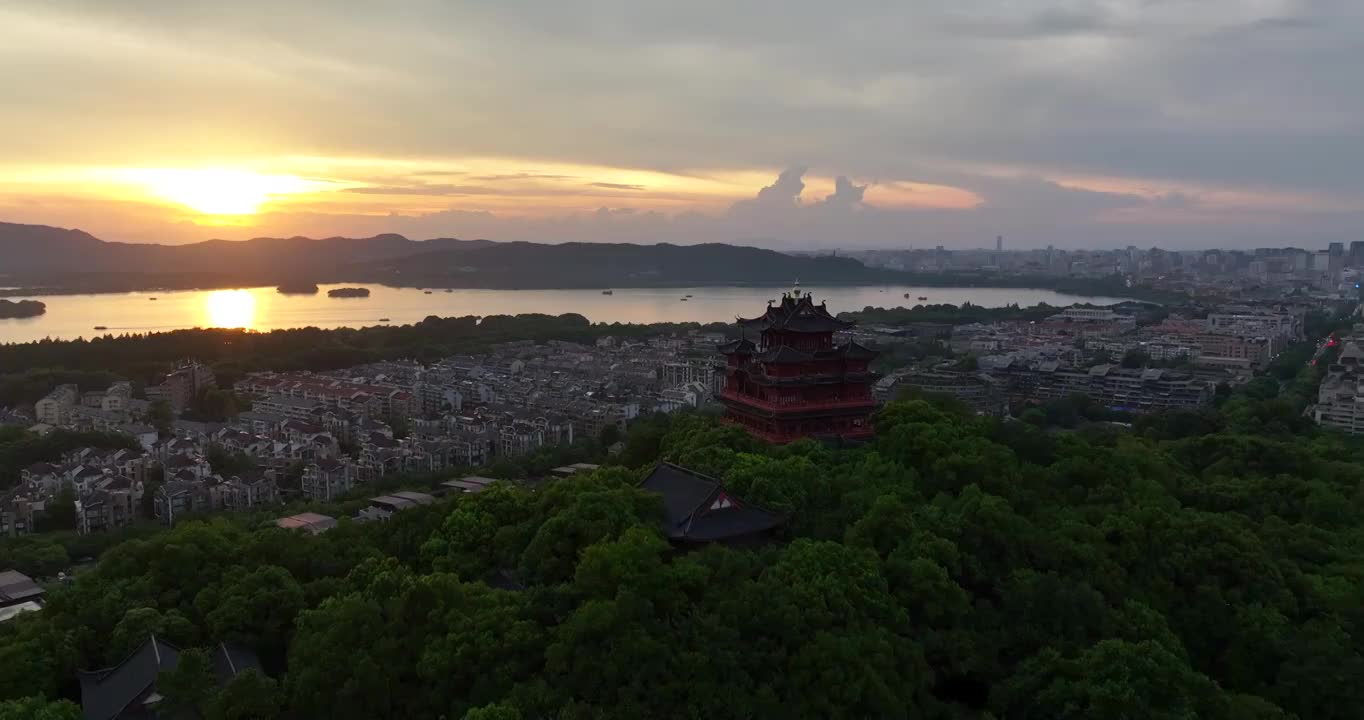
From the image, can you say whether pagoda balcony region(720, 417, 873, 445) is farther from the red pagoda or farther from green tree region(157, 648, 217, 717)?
green tree region(157, 648, 217, 717)

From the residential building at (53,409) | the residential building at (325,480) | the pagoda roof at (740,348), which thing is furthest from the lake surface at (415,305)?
the pagoda roof at (740,348)

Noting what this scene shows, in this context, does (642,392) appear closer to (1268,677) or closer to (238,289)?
(1268,677)

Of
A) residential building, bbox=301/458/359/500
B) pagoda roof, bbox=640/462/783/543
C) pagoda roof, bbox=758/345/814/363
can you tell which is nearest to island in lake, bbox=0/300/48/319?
residential building, bbox=301/458/359/500

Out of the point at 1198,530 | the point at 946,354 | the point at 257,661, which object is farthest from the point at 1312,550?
the point at 946,354

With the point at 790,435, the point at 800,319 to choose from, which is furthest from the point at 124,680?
the point at 800,319

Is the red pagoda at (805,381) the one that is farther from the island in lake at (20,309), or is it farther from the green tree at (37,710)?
the island in lake at (20,309)

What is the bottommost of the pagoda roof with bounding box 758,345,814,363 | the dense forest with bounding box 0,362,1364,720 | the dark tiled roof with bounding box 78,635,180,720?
the dark tiled roof with bounding box 78,635,180,720
